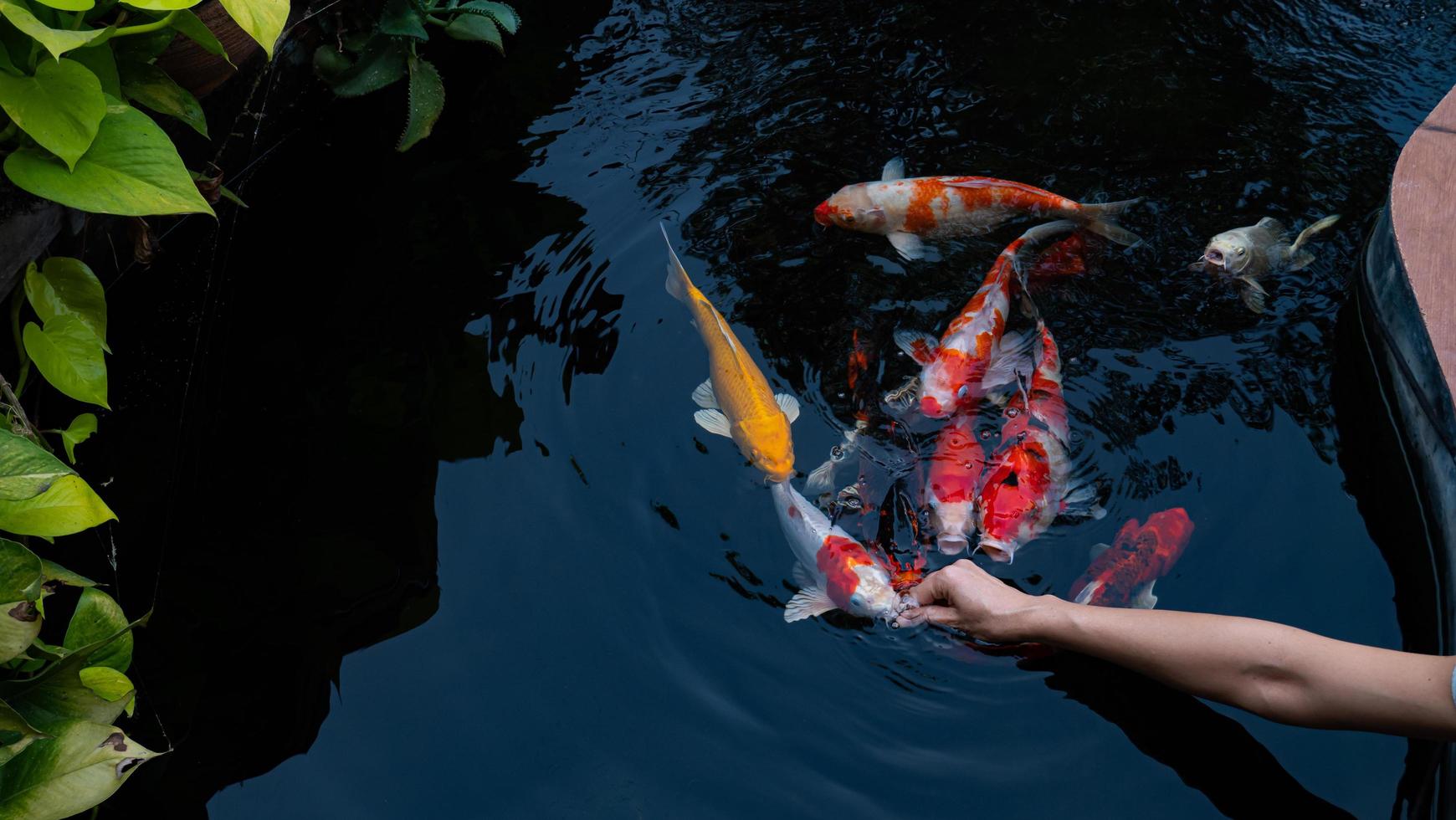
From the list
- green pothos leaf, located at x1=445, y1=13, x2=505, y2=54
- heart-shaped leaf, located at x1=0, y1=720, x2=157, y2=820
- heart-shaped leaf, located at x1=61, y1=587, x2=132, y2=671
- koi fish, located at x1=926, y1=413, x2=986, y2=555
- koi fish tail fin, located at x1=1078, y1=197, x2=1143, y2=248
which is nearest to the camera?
heart-shaped leaf, located at x1=0, y1=720, x2=157, y2=820

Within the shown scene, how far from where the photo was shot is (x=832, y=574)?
10.4 ft

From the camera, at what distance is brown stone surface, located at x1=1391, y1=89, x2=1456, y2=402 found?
11.1ft

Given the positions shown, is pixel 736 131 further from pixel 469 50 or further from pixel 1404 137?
pixel 1404 137

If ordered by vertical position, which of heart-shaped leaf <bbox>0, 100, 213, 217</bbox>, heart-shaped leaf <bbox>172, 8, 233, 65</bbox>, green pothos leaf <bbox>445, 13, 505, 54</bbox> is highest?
heart-shaped leaf <bbox>172, 8, 233, 65</bbox>

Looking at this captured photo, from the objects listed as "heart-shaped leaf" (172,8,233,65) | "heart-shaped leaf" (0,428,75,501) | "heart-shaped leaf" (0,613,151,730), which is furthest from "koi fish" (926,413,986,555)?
"heart-shaped leaf" (172,8,233,65)

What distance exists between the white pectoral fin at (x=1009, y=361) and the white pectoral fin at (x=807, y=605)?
3.60 feet

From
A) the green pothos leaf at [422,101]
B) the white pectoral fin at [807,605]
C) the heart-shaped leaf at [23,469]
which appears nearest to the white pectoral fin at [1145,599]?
the white pectoral fin at [807,605]

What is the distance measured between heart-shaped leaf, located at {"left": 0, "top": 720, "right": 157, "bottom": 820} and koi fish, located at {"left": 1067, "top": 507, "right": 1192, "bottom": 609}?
8.20ft

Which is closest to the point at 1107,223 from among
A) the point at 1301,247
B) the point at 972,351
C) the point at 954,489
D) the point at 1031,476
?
the point at 1301,247

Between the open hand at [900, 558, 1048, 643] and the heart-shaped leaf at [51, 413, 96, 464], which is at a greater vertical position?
the heart-shaped leaf at [51, 413, 96, 464]

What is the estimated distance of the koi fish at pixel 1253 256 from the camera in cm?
408

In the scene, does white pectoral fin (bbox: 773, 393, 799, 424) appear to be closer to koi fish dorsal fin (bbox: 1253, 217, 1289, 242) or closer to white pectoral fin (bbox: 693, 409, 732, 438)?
white pectoral fin (bbox: 693, 409, 732, 438)

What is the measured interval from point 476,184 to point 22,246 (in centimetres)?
196

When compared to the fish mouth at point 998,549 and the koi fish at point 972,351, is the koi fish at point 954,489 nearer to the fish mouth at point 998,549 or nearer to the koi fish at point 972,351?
the fish mouth at point 998,549
